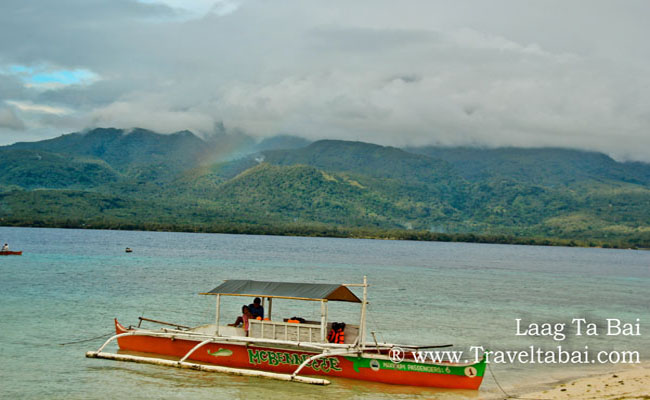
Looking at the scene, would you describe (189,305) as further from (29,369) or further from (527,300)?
(527,300)

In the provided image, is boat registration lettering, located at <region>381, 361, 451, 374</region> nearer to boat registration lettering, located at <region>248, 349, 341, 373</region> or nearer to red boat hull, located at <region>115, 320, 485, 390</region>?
red boat hull, located at <region>115, 320, 485, 390</region>

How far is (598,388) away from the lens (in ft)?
73.3

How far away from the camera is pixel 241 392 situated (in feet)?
73.9

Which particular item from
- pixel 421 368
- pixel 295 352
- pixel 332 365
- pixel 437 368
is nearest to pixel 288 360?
pixel 295 352

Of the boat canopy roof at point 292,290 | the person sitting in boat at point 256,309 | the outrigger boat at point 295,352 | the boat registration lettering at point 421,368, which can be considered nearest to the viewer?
the boat registration lettering at point 421,368

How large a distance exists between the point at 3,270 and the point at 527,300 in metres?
50.0

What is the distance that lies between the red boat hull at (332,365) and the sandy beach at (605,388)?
2341 mm

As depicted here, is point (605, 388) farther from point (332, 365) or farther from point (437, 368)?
point (332, 365)

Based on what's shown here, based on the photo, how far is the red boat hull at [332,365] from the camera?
73.8ft

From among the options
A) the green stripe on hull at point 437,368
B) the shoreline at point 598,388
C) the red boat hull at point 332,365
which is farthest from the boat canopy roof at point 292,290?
the shoreline at point 598,388

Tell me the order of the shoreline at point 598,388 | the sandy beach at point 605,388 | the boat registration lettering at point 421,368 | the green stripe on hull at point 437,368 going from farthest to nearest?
the boat registration lettering at point 421,368, the green stripe on hull at point 437,368, the shoreline at point 598,388, the sandy beach at point 605,388

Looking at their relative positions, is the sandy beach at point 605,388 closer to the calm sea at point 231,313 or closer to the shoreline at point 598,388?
the shoreline at point 598,388

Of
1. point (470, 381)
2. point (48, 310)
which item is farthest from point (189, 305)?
point (470, 381)

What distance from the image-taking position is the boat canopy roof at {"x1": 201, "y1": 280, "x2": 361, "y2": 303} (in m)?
24.2
